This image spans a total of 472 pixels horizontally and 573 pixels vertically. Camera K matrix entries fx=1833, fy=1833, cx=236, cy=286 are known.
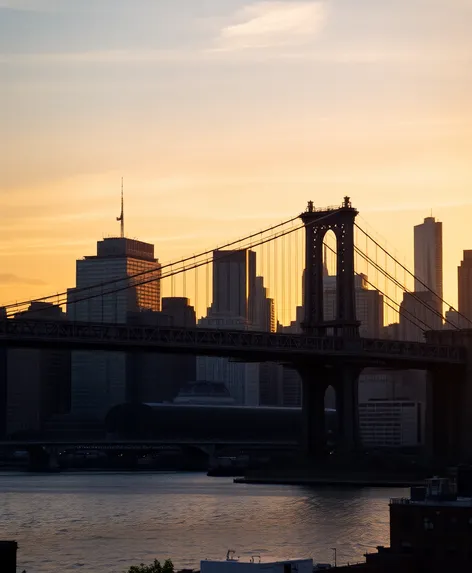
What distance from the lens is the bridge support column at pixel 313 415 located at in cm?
11706

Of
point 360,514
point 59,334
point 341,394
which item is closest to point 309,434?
point 341,394

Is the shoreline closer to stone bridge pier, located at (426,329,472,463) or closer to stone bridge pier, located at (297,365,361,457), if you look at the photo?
stone bridge pier, located at (297,365,361,457)

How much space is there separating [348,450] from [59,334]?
22019 millimetres

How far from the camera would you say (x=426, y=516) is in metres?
45.8

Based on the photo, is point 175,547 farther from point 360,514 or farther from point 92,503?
point 92,503

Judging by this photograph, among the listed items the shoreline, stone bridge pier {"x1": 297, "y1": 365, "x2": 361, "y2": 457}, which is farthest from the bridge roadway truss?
the shoreline

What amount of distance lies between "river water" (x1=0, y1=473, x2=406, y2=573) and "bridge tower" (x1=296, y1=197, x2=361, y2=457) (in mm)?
5300

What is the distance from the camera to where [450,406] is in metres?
123

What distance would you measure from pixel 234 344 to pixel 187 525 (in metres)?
35.9

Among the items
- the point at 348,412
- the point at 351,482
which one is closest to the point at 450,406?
the point at 348,412

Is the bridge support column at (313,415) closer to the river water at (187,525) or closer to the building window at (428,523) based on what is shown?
the river water at (187,525)

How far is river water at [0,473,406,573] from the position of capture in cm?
6050

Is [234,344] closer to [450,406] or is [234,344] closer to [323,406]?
[323,406]

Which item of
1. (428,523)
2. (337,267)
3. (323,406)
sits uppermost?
(337,267)
